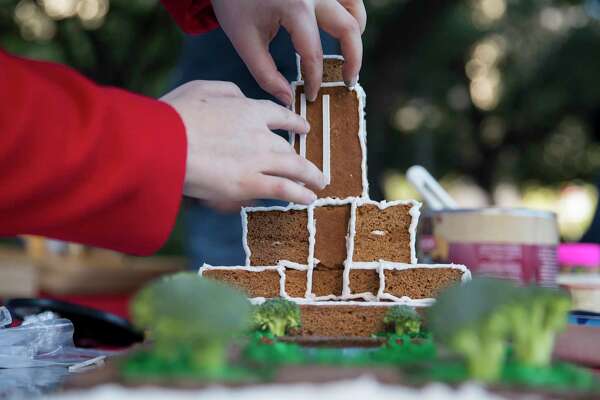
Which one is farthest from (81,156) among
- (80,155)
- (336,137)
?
(336,137)

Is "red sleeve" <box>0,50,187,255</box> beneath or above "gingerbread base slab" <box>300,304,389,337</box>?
above

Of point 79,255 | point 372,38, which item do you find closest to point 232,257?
point 79,255

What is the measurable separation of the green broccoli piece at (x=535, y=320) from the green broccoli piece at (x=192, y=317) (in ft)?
1.03

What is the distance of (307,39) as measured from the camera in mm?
1600

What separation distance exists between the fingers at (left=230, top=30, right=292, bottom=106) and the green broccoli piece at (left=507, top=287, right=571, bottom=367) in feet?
2.97

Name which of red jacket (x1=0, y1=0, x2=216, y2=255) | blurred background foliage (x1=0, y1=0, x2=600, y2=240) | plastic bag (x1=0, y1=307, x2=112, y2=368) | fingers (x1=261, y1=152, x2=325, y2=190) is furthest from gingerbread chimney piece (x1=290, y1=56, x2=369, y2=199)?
blurred background foliage (x1=0, y1=0, x2=600, y2=240)

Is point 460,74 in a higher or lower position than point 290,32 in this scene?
higher

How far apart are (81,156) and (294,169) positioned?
0.47 m

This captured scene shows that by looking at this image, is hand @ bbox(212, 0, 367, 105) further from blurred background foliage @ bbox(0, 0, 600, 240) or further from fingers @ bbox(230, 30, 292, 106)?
blurred background foliage @ bbox(0, 0, 600, 240)

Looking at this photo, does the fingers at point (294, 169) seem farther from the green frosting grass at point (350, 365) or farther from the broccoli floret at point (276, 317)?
the green frosting grass at point (350, 365)

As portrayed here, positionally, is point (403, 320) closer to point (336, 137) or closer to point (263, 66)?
point (336, 137)

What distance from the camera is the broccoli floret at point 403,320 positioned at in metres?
1.31

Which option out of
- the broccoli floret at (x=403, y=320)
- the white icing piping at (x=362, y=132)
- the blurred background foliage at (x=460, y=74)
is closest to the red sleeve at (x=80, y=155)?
the broccoli floret at (x=403, y=320)

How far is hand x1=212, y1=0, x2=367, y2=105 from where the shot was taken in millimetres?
1607
